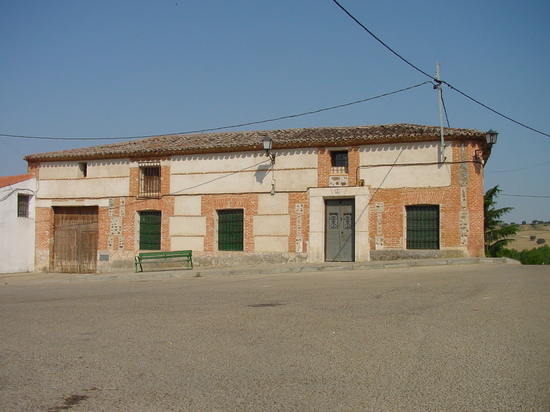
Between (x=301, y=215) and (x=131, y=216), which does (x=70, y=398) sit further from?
(x=131, y=216)

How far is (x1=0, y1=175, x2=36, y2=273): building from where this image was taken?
70.7 feet

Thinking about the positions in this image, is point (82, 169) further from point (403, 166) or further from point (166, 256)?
point (403, 166)

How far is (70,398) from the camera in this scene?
14.4ft

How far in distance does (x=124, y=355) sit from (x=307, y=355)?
6.36 feet

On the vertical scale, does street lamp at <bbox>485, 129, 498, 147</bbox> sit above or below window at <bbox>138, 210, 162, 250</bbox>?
above

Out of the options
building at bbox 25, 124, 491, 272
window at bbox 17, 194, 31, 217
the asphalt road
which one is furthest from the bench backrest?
the asphalt road

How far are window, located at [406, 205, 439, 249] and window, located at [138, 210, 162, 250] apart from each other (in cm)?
974

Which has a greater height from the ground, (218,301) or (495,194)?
(495,194)

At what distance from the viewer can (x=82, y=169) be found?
2291 centimetres

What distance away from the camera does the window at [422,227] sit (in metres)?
18.5

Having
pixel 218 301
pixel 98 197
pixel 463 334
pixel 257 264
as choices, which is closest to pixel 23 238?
pixel 98 197

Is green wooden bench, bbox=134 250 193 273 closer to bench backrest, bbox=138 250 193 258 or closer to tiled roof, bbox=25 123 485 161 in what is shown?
bench backrest, bbox=138 250 193 258

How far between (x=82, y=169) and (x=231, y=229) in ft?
23.8

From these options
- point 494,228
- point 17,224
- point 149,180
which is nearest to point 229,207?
point 149,180
